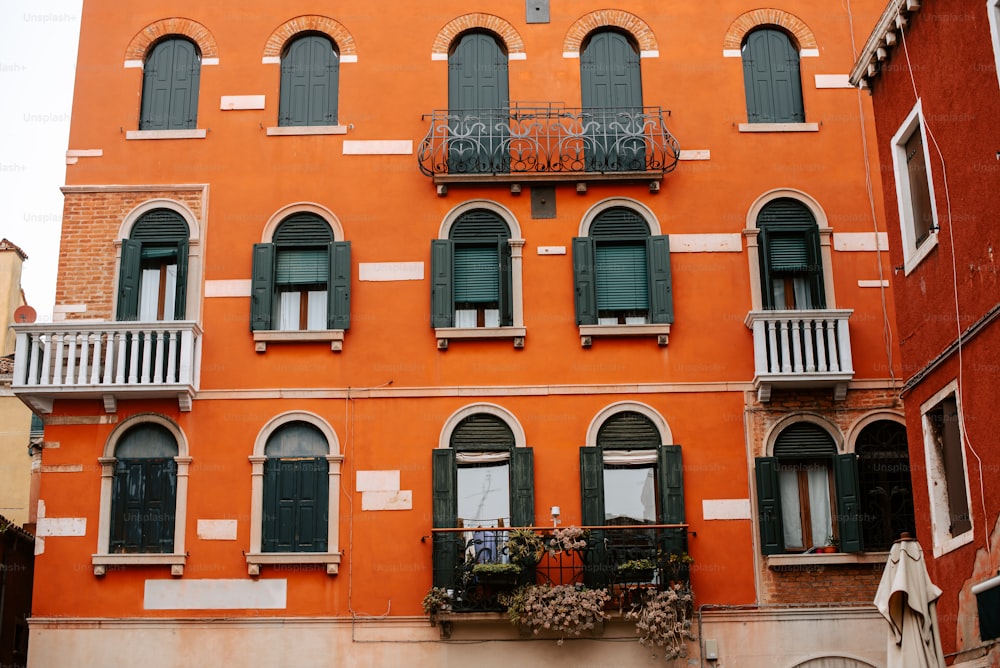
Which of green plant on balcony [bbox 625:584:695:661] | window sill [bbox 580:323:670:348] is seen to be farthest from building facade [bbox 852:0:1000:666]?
window sill [bbox 580:323:670:348]

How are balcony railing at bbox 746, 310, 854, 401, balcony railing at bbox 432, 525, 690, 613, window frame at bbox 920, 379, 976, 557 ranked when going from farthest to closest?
balcony railing at bbox 746, 310, 854, 401, balcony railing at bbox 432, 525, 690, 613, window frame at bbox 920, 379, 976, 557

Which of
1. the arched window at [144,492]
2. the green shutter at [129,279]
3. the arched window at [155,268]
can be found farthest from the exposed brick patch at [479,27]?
the arched window at [144,492]

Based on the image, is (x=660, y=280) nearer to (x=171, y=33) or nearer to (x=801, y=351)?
(x=801, y=351)

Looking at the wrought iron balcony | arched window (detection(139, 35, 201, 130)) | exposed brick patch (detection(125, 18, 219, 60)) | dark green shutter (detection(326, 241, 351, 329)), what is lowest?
dark green shutter (detection(326, 241, 351, 329))

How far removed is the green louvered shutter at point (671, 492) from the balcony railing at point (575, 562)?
0.02 m

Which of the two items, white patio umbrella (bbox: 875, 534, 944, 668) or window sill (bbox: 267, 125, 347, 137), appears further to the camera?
window sill (bbox: 267, 125, 347, 137)

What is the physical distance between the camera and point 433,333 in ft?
70.8

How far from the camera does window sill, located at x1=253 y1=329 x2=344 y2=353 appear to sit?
21453mm

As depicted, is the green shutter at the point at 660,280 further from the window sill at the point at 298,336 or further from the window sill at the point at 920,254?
the window sill at the point at 298,336

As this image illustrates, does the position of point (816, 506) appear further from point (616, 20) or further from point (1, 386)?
point (1, 386)

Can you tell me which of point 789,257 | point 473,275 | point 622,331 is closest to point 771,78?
point 789,257

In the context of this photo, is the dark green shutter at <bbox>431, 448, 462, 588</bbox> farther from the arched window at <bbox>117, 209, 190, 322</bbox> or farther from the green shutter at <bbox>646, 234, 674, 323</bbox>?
the arched window at <bbox>117, 209, 190, 322</bbox>

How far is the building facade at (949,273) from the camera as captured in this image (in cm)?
1520

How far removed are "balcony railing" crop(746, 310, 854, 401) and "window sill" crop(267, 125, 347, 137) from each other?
7.64 metres
